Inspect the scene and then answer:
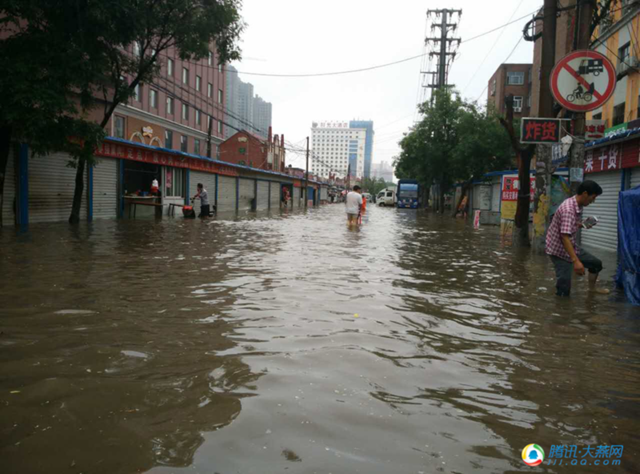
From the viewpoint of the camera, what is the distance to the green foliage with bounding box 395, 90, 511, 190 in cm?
3450

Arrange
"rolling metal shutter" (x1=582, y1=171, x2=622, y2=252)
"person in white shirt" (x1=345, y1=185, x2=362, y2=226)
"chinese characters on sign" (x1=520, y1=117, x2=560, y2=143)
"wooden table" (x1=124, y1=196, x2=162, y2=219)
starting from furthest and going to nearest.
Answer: "wooden table" (x1=124, y1=196, x2=162, y2=219)
"person in white shirt" (x1=345, y1=185, x2=362, y2=226)
"rolling metal shutter" (x1=582, y1=171, x2=622, y2=252)
"chinese characters on sign" (x1=520, y1=117, x2=560, y2=143)

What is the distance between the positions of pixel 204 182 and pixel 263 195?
42.3 ft

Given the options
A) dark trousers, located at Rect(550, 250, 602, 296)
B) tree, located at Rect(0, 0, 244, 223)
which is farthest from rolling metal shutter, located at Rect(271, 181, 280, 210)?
dark trousers, located at Rect(550, 250, 602, 296)

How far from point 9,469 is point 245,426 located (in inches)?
45.0

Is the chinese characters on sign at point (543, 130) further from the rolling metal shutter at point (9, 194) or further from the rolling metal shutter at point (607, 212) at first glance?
the rolling metal shutter at point (9, 194)

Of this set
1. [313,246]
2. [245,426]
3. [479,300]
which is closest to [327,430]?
[245,426]

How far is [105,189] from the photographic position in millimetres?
22062

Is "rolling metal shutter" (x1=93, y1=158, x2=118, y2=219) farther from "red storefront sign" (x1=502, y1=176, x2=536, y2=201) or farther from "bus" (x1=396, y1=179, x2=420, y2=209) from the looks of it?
"bus" (x1=396, y1=179, x2=420, y2=209)

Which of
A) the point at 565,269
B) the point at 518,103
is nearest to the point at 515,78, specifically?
the point at 518,103

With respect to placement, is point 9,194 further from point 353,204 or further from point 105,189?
point 353,204

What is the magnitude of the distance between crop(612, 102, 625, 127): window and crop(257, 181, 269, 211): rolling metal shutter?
28.1 m

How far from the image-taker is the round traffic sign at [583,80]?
8922 mm

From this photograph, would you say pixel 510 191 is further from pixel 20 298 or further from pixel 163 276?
pixel 20 298

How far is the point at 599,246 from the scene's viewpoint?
14.7 meters
